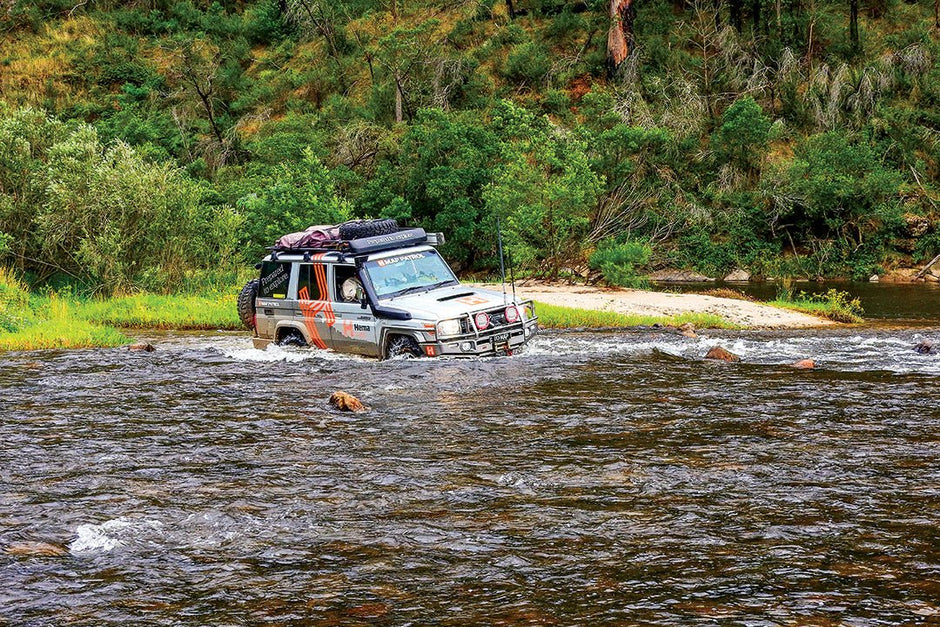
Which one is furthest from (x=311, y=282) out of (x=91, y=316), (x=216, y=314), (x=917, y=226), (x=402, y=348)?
(x=917, y=226)

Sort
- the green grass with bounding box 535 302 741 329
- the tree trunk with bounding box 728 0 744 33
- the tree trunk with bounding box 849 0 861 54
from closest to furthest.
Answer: the green grass with bounding box 535 302 741 329
the tree trunk with bounding box 849 0 861 54
the tree trunk with bounding box 728 0 744 33

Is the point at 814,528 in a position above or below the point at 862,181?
below

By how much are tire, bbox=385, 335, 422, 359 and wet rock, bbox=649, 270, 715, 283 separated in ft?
75.4

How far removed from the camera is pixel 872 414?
37.9 feet

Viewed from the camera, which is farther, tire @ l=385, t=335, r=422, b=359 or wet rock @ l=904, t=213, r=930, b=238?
wet rock @ l=904, t=213, r=930, b=238

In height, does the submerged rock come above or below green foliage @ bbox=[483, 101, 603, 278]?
below

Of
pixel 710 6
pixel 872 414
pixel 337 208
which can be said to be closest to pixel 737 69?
pixel 710 6

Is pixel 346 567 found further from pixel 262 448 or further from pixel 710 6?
pixel 710 6

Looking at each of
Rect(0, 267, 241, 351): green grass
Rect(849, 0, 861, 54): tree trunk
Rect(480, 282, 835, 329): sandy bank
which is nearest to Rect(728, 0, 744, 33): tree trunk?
Rect(849, 0, 861, 54): tree trunk

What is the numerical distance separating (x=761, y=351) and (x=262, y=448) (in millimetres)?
9884

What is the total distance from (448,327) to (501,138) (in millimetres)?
23935

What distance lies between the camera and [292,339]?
16.9 meters

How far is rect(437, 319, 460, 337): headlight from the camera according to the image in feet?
47.8

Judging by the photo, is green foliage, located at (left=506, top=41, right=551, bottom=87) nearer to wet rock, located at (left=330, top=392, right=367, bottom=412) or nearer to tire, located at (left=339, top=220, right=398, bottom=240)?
tire, located at (left=339, top=220, right=398, bottom=240)
